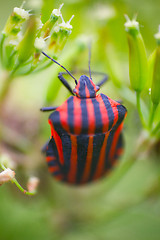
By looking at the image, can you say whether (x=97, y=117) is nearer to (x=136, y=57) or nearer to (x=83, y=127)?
(x=83, y=127)

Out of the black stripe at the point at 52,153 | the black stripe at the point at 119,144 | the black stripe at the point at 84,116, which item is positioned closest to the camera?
the black stripe at the point at 84,116

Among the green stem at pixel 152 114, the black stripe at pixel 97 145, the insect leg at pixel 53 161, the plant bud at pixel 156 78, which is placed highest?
the plant bud at pixel 156 78

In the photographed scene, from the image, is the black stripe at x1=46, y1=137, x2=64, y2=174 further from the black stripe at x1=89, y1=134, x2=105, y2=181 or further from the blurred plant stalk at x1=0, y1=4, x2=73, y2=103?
the blurred plant stalk at x1=0, y1=4, x2=73, y2=103

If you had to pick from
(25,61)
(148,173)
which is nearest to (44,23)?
(25,61)

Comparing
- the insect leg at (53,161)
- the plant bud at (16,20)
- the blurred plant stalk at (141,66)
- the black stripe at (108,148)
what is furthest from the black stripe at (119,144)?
the plant bud at (16,20)

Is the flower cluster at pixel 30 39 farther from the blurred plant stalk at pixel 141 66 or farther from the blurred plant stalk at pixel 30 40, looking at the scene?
the blurred plant stalk at pixel 141 66

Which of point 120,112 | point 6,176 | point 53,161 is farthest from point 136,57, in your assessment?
point 6,176
